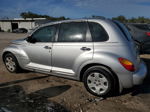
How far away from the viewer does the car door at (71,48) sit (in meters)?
3.56

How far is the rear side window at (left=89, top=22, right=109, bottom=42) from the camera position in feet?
11.3

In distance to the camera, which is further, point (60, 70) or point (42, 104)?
point (60, 70)

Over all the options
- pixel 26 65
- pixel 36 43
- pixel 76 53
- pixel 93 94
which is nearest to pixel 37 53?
pixel 36 43

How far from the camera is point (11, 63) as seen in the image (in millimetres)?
4977

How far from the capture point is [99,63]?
3.38m

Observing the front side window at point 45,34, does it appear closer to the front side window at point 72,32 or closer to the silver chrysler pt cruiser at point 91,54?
the silver chrysler pt cruiser at point 91,54

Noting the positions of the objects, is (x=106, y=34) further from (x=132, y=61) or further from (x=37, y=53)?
(x=37, y=53)

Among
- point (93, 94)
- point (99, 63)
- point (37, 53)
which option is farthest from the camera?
point (37, 53)

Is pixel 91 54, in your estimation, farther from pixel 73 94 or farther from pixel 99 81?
pixel 73 94

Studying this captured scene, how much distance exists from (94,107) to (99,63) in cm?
90

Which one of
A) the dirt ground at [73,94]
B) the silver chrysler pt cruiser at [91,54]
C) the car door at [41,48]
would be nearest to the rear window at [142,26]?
the dirt ground at [73,94]

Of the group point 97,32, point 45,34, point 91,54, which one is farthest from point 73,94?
point 45,34

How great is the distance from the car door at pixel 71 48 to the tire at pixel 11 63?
1.44 meters

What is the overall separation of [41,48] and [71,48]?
95 centimetres
